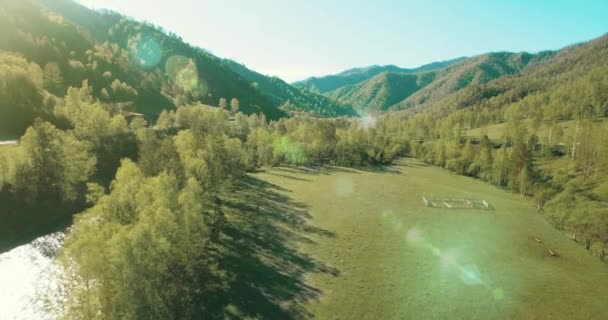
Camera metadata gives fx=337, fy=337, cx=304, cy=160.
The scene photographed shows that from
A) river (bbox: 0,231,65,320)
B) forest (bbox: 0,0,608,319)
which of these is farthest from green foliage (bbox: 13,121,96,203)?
river (bbox: 0,231,65,320)

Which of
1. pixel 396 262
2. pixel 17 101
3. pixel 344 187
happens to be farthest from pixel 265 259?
pixel 17 101

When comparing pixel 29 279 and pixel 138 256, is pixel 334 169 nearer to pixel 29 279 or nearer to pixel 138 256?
pixel 29 279

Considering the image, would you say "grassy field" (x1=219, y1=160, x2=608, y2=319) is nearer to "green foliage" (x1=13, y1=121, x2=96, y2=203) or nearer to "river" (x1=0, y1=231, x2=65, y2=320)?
"river" (x1=0, y1=231, x2=65, y2=320)

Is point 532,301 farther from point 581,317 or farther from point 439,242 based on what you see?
point 439,242

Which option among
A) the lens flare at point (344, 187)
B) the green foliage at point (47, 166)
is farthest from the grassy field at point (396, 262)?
the green foliage at point (47, 166)

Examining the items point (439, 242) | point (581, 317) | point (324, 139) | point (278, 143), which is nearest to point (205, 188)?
point (439, 242)

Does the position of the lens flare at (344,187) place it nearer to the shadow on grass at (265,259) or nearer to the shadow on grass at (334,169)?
the shadow on grass at (334,169)
